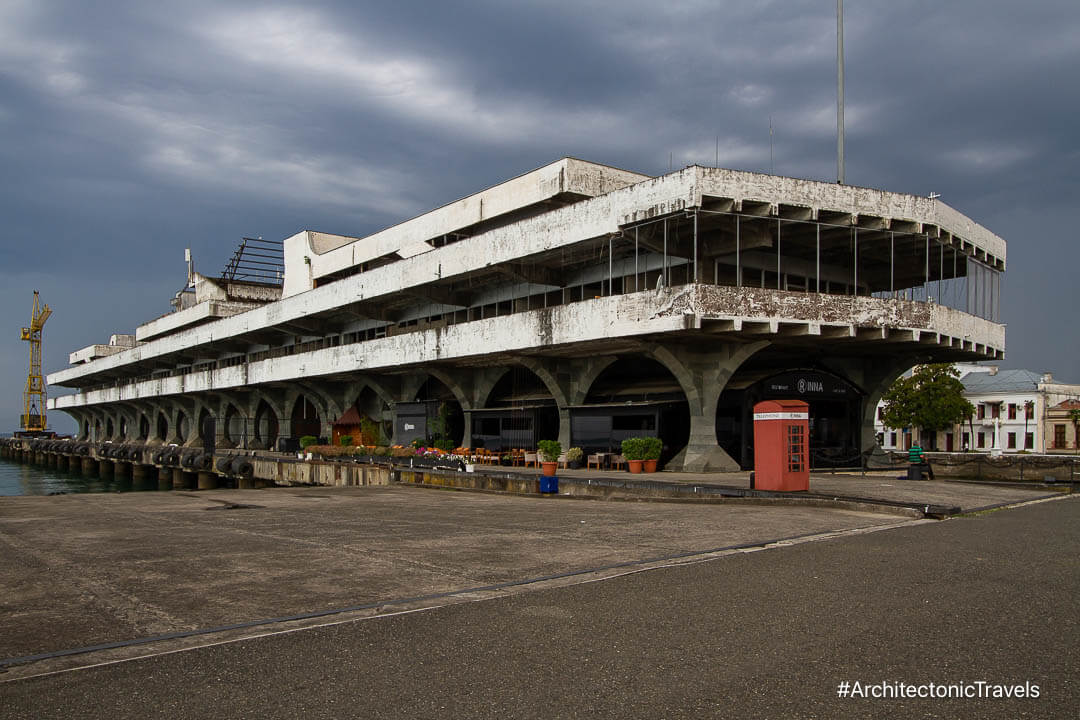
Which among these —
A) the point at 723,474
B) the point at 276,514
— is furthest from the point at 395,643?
the point at 723,474

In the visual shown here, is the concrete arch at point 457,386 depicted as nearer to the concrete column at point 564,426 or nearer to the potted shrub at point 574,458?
the concrete column at point 564,426

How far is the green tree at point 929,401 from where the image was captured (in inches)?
2766

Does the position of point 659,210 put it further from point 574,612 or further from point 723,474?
point 574,612

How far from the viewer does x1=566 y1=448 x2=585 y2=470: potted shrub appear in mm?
31062

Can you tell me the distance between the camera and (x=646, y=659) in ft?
18.3

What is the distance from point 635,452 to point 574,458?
2927mm

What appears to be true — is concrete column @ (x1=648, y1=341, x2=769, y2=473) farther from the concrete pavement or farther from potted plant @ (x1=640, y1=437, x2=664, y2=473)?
the concrete pavement

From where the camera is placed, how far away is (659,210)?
27125 millimetres

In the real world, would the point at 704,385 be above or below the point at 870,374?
below

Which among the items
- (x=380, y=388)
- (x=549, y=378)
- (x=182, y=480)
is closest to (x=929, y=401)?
(x=380, y=388)

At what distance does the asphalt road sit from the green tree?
6795cm

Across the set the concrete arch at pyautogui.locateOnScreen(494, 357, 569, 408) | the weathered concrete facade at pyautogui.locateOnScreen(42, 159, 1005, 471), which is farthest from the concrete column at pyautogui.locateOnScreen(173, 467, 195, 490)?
the concrete arch at pyautogui.locateOnScreen(494, 357, 569, 408)

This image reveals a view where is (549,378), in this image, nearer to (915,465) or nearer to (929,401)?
(915,465)

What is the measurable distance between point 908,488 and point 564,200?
20124mm
